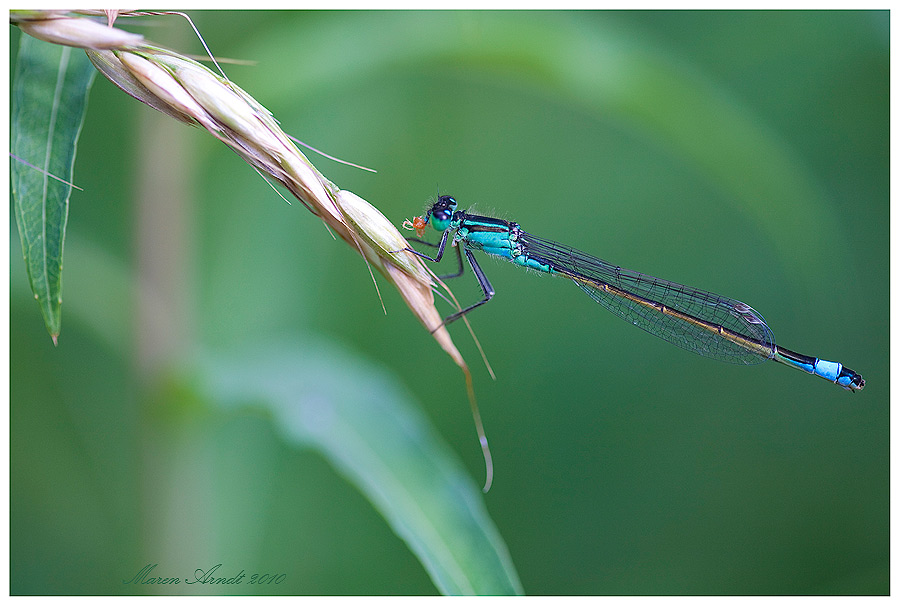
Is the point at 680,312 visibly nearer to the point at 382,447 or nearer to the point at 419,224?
the point at 419,224

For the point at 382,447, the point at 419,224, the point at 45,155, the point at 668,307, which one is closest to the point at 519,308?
the point at 668,307

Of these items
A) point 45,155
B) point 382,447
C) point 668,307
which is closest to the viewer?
point 45,155

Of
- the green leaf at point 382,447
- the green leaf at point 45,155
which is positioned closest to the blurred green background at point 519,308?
the green leaf at point 382,447

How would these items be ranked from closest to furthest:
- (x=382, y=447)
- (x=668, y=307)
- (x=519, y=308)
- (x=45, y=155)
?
(x=45, y=155) < (x=382, y=447) < (x=668, y=307) < (x=519, y=308)

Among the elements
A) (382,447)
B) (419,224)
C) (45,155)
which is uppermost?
(419,224)

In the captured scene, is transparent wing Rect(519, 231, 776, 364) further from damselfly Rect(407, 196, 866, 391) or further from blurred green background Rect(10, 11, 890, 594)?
blurred green background Rect(10, 11, 890, 594)
